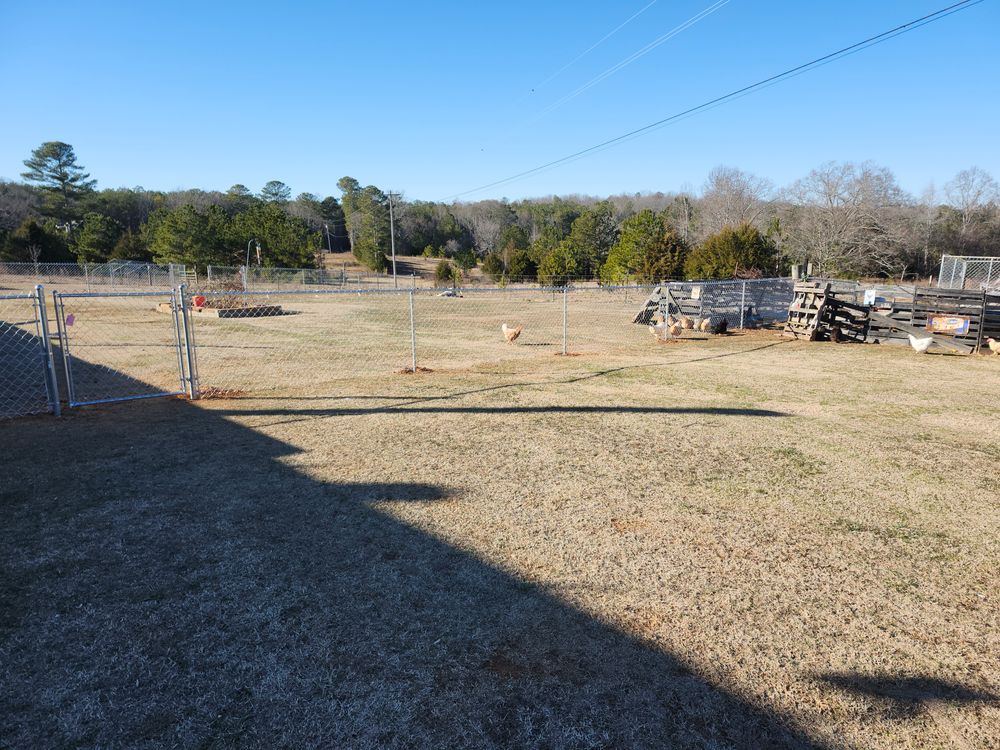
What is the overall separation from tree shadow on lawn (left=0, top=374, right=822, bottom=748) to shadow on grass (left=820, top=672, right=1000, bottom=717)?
1.67 ft

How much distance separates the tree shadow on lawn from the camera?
2.50 m

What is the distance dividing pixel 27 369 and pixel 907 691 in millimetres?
14752

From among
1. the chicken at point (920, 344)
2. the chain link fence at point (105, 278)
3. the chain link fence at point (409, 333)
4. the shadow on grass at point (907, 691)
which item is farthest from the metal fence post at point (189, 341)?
A: the chain link fence at point (105, 278)

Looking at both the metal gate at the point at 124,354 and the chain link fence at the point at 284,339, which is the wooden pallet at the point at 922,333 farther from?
the metal gate at the point at 124,354

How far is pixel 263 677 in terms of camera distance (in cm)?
279

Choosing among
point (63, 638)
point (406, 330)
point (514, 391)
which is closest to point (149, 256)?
point (406, 330)

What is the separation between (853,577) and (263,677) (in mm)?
3708

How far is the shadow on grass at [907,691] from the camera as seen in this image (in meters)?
2.65

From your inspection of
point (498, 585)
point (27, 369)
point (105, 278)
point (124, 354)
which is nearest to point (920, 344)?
point (498, 585)

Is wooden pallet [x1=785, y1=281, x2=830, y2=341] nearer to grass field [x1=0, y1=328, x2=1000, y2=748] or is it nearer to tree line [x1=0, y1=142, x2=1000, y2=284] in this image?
grass field [x1=0, y1=328, x2=1000, y2=748]

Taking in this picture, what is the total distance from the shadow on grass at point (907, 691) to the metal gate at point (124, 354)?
8.05 m

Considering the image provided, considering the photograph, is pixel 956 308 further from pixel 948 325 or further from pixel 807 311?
pixel 807 311

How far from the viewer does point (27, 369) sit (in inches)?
453

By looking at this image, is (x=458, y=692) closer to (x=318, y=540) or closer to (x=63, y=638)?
(x=318, y=540)
